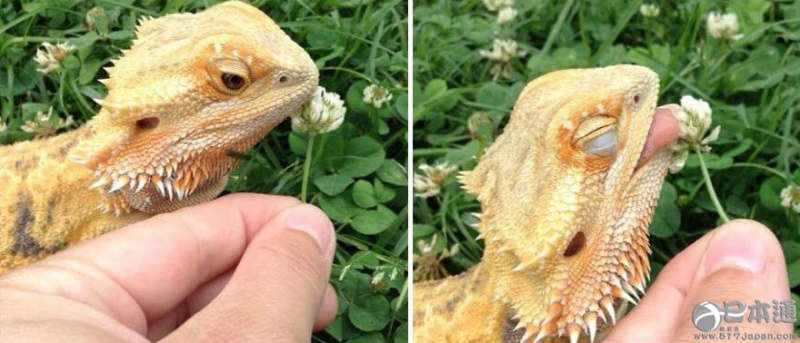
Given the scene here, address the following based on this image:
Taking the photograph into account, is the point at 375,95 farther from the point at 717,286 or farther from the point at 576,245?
the point at 717,286

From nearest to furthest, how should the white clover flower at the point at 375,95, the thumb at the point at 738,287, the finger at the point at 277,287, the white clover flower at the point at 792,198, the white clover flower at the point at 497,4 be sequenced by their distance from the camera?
the finger at the point at 277,287 < the thumb at the point at 738,287 < the white clover flower at the point at 792,198 < the white clover flower at the point at 375,95 < the white clover flower at the point at 497,4

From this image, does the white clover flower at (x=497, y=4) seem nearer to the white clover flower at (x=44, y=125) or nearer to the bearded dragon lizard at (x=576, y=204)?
the bearded dragon lizard at (x=576, y=204)

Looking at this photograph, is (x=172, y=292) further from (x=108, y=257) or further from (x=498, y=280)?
(x=498, y=280)

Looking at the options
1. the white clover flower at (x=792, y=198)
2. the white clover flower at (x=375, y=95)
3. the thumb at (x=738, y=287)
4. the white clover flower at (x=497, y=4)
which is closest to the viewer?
the thumb at (x=738, y=287)

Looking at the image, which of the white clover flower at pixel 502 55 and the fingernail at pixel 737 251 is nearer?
the fingernail at pixel 737 251

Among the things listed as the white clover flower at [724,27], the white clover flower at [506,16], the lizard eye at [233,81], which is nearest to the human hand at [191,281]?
the lizard eye at [233,81]

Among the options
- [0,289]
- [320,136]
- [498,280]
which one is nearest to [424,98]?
[320,136]
